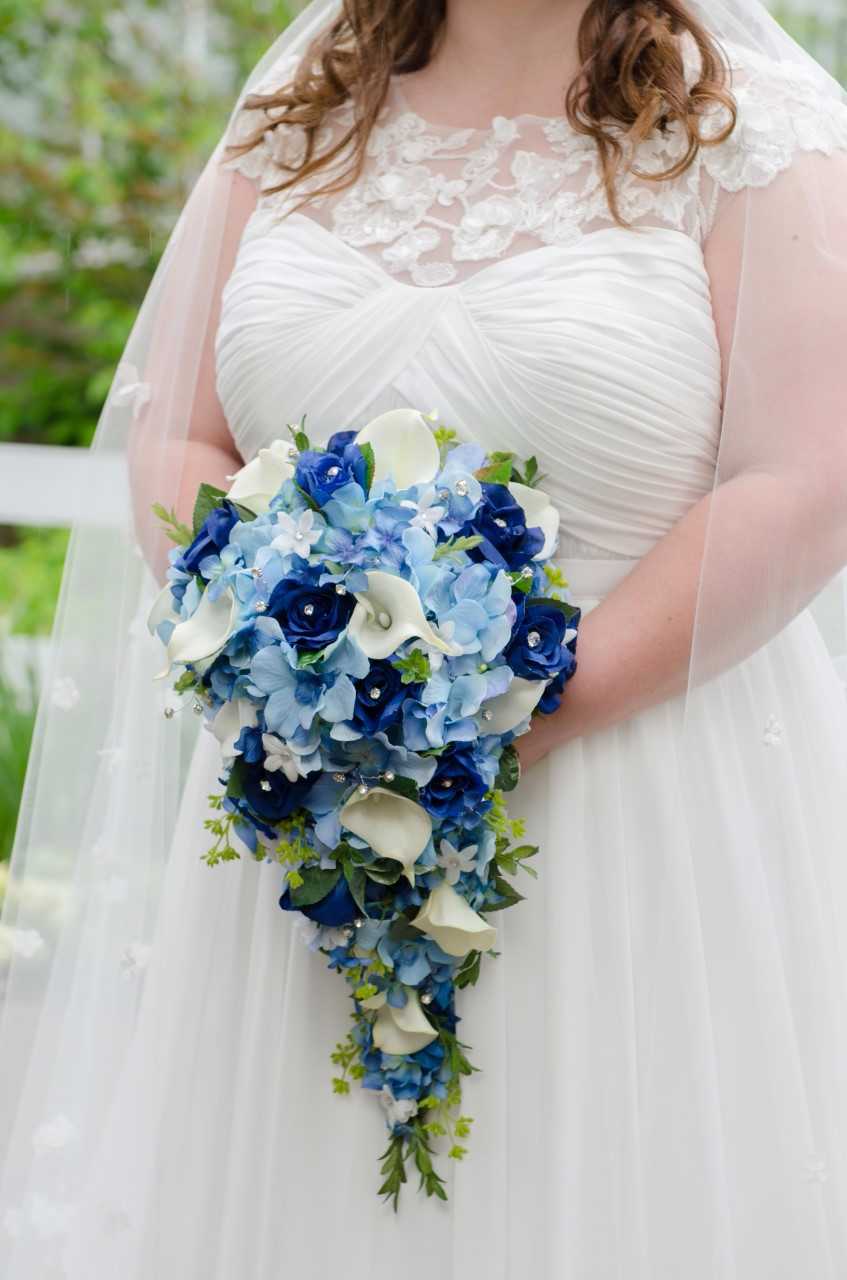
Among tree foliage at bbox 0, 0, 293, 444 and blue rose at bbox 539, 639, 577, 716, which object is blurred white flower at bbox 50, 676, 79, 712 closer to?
blue rose at bbox 539, 639, 577, 716

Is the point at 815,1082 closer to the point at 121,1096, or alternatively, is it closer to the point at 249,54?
the point at 121,1096

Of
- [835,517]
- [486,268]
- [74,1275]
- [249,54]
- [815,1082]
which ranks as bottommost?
[74,1275]

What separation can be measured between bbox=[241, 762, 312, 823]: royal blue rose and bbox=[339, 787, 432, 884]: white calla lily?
0.06 metres

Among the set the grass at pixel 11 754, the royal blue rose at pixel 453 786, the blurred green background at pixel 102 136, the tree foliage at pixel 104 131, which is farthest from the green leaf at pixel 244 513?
the tree foliage at pixel 104 131

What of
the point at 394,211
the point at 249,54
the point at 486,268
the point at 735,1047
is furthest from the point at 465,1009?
the point at 249,54

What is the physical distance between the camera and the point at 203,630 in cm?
139

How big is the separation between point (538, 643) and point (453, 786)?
0.18 m

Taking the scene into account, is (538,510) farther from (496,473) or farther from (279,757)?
(279,757)

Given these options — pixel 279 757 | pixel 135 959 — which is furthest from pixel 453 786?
pixel 135 959

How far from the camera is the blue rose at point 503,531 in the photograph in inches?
56.0

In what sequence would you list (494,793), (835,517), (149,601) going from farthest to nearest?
(149,601), (835,517), (494,793)

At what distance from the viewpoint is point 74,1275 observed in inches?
67.1

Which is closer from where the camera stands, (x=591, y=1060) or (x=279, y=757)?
(x=279, y=757)

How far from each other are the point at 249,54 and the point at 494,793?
15.1 ft
